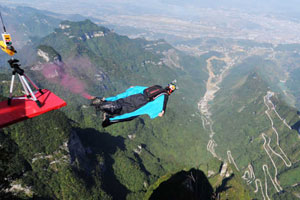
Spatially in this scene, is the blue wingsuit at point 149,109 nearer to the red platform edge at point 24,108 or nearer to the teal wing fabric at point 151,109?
the teal wing fabric at point 151,109

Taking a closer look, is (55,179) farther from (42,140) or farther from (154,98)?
(154,98)

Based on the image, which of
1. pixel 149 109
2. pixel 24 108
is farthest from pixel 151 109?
pixel 24 108

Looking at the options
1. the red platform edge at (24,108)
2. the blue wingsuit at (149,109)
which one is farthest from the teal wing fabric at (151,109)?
the red platform edge at (24,108)

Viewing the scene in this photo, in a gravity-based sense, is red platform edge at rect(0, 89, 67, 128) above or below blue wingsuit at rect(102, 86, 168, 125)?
above

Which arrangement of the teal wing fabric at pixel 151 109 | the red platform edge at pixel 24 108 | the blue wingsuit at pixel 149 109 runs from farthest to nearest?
the teal wing fabric at pixel 151 109 → the blue wingsuit at pixel 149 109 → the red platform edge at pixel 24 108

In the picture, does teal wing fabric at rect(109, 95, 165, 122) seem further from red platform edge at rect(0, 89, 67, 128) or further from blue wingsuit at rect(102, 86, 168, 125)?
red platform edge at rect(0, 89, 67, 128)

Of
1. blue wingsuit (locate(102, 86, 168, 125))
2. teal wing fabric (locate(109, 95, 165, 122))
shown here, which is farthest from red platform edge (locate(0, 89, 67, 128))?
teal wing fabric (locate(109, 95, 165, 122))

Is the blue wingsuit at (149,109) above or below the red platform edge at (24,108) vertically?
below

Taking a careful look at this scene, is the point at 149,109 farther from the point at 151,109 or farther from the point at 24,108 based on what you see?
the point at 24,108
